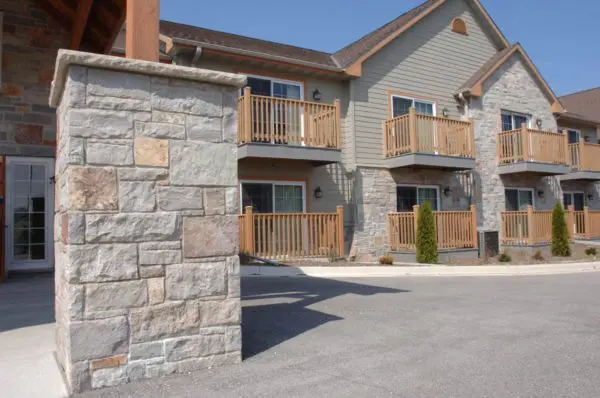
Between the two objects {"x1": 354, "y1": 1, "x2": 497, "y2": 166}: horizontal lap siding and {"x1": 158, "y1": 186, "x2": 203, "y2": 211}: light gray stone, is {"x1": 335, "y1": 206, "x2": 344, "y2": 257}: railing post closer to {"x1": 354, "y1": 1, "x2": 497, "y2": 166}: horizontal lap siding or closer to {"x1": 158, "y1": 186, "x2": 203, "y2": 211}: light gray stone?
{"x1": 354, "y1": 1, "x2": 497, "y2": 166}: horizontal lap siding

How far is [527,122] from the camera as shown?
59.7 feet

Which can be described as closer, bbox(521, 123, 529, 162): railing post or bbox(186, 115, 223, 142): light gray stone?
bbox(186, 115, 223, 142): light gray stone

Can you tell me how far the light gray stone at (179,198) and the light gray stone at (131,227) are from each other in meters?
0.08

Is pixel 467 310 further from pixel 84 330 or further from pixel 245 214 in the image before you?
pixel 245 214

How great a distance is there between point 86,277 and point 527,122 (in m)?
18.1

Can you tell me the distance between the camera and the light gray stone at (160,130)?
3.80 m

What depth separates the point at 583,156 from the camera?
19.0m

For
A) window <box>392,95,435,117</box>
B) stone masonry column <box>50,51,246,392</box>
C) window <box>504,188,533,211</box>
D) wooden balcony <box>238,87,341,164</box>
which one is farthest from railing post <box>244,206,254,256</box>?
window <box>504,188,533,211</box>

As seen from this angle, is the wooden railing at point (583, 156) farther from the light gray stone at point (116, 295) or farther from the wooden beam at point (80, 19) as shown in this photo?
the light gray stone at point (116, 295)

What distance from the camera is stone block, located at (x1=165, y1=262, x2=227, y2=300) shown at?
12.5 ft

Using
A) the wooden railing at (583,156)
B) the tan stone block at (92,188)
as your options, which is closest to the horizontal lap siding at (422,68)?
the wooden railing at (583,156)

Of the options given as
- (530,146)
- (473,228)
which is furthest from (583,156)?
(473,228)

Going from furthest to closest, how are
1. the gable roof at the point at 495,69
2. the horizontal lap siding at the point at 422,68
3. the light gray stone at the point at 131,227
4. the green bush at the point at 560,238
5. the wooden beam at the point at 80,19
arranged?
the gable roof at the point at 495,69 < the green bush at the point at 560,238 < the horizontal lap siding at the point at 422,68 < the wooden beam at the point at 80,19 < the light gray stone at the point at 131,227

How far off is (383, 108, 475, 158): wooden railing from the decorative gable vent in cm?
386
